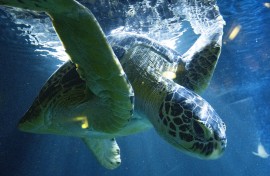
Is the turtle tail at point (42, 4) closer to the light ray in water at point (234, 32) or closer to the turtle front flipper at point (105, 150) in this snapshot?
Result: the turtle front flipper at point (105, 150)

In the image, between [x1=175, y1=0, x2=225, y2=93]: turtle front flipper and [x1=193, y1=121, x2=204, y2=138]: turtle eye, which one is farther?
[x1=175, y1=0, x2=225, y2=93]: turtle front flipper

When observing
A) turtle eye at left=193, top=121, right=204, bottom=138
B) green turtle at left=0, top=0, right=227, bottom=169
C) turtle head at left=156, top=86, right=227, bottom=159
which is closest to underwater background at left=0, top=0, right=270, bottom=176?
green turtle at left=0, top=0, right=227, bottom=169

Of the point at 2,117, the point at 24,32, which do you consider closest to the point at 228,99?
the point at 2,117

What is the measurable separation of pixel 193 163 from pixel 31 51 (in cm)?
3332

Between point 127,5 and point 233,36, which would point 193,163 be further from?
point 127,5

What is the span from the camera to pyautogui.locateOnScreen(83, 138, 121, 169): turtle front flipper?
5297 millimetres

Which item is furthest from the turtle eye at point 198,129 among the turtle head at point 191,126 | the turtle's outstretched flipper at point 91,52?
the turtle's outstretched flipper at point 91,52

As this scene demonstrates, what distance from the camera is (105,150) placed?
5.41 meters

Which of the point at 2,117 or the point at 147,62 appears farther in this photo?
the point at 2,117

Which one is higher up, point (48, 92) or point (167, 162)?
point (48, 92)

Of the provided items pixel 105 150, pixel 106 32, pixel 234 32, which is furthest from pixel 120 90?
pixel 234 32

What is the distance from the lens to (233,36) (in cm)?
1098

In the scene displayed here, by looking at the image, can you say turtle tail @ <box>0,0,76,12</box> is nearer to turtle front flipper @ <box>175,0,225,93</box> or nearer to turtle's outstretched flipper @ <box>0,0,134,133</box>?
turtle's outstretched flipper @ <box>0,0,134,133</box>

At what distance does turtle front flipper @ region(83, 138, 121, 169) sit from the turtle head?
2.44 m
